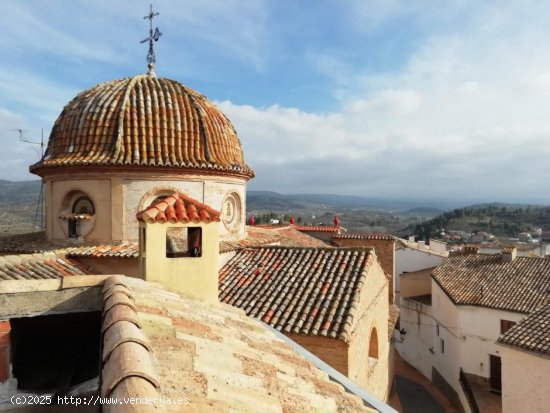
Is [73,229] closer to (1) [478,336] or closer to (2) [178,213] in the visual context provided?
(2) [178,213]

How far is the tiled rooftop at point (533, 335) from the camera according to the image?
1410cm

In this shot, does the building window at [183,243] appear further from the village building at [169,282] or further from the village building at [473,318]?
the village building at [473,318]

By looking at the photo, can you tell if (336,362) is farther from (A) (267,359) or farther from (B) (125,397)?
(B) (125,397)

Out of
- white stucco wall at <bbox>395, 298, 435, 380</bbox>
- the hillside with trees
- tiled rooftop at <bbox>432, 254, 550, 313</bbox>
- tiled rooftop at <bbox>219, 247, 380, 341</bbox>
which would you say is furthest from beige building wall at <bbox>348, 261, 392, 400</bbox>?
the hillside with trees

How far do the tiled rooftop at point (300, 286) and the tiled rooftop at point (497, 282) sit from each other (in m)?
11.7

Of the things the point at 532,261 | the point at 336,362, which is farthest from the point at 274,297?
the point at 532,261

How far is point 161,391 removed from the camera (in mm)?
2521

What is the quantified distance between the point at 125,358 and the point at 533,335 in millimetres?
16086

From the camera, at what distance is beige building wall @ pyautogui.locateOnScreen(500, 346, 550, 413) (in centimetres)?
1405

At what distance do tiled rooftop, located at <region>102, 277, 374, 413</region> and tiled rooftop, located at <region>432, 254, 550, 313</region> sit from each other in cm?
1814

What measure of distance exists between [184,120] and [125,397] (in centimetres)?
1198

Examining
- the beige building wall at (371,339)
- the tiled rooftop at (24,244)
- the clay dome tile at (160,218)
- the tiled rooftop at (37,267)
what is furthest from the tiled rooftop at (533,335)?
the tiled rooftop at (24,244)

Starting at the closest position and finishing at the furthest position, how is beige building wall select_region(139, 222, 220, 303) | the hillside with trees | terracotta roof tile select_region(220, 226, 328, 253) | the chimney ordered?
beige building wall select_region(139, 222, 220, 303)
terracotta roof tile select_region(220, 226, 328, 253)
the chimney
the hillside with trees

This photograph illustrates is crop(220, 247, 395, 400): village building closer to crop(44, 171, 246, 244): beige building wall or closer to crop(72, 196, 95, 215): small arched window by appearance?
crop(44, 171, 246, 244): beige building wall
